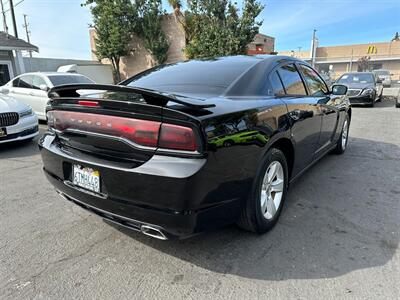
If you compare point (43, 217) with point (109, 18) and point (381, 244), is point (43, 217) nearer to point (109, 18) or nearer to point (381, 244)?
point (381, 244)

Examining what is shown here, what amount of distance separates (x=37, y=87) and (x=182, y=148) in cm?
811

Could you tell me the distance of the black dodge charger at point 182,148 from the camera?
75.5 inches

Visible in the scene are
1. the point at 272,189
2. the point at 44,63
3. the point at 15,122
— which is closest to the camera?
the point at 272,189

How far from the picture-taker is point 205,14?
20797mm

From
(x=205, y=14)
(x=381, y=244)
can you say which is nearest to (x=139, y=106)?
(x=381, y=244)

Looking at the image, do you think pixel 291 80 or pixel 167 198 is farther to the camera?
pixel 291 80

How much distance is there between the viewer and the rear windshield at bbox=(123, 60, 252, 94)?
271 cm

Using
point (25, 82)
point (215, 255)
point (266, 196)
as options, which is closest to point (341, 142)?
point (266, 196)

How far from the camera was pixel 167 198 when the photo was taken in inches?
75.5

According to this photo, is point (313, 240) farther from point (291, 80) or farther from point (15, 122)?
point (15, 122)

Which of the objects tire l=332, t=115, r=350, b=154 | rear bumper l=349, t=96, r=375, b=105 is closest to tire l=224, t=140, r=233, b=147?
tire l=332, t=115, r=350, b=154

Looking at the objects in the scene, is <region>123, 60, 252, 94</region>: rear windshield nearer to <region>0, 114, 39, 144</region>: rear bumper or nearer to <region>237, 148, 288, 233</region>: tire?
<region>237, 148, 288, 233</region>: tire

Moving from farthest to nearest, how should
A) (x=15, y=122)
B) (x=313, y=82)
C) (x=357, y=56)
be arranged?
1. (x=357, y=56)
2. (x=15, y=122)
3. (x=313, y=82)

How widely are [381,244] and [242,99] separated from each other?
5.60 feet
